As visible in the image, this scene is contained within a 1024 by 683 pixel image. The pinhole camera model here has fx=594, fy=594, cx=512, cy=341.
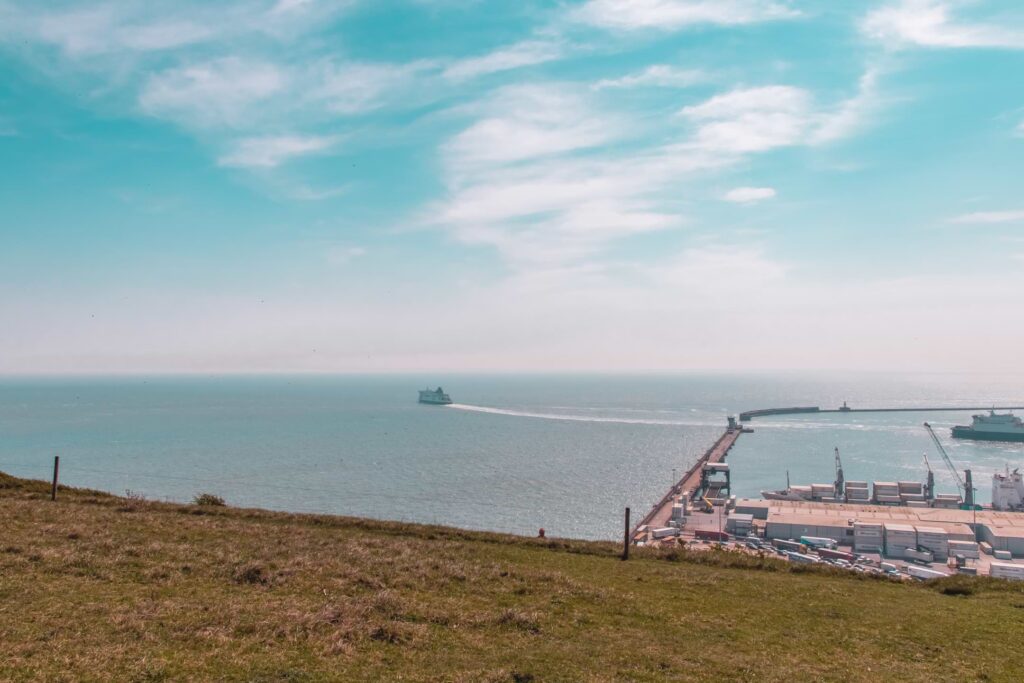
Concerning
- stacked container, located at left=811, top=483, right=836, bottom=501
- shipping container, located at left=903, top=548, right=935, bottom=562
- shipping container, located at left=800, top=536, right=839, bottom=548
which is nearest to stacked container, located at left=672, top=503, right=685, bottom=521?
shipping container, located at left=800, top=536, right=839, bottom=548

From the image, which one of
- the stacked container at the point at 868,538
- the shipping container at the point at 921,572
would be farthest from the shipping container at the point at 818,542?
the shipping container at the point at 921,572

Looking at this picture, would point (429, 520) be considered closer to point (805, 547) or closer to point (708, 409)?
point (805, 547)

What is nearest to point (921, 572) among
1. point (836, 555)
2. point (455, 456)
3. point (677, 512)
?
point (836, 555)

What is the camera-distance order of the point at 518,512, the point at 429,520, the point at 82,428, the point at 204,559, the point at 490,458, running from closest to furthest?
the point at 204,559 < the point at 429,520 < the point at 518,512 < the point at 490,458 < the point at 82,428

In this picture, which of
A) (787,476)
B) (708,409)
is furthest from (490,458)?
(708,409)

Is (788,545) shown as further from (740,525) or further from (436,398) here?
(436,398)
